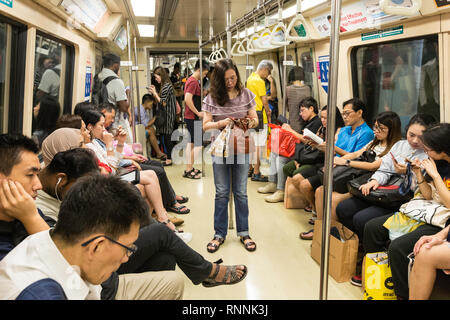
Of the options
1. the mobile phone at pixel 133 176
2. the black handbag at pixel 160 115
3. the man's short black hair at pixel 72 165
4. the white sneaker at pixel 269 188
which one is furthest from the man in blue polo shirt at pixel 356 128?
the black handbag at pixel 160 115

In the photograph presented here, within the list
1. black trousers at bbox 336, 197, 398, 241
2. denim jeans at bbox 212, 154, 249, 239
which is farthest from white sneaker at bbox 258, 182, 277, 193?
black trousers at bbox 336, 197, 398, 241

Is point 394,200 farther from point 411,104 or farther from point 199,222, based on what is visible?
point 199,222

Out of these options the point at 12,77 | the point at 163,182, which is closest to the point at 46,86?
the point at 12,77

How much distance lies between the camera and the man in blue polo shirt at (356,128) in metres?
3.69

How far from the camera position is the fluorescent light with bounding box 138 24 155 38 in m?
7.32

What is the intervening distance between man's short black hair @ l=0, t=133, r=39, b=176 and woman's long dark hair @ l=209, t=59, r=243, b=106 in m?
1.79

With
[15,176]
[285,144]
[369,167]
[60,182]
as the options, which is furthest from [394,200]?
[15,176]

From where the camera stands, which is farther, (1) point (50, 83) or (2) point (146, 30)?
(2) point (146, 30)

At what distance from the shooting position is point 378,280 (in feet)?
7.84

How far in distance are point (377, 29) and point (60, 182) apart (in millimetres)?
3694

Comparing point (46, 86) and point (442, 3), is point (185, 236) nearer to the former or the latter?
point (46, 86)

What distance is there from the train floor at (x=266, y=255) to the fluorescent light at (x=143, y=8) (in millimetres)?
2732

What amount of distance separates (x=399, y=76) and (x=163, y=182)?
3.02 metres

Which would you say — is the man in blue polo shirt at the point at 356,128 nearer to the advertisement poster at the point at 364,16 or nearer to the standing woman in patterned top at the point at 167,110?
the advertisement poster at the point at 364,16
